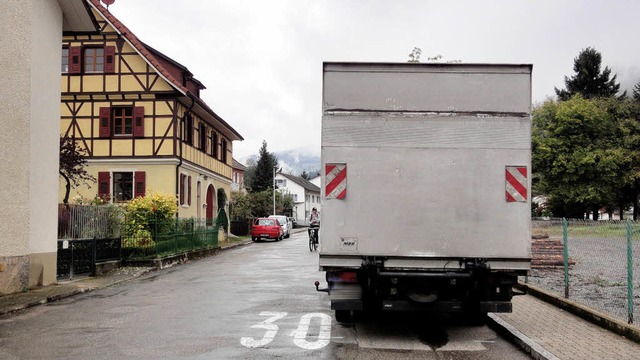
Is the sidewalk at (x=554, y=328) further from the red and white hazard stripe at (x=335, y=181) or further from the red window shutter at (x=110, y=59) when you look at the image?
the red window shutter at (x=110, y=59)

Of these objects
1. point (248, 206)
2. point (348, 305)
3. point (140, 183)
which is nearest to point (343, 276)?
point (348, 305)

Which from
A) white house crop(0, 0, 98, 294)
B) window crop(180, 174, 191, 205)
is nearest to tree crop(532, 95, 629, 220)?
window crop(180, 174, 191, 205)

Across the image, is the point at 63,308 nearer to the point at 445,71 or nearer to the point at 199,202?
the point at 445,71

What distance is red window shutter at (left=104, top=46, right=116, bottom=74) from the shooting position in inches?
1128

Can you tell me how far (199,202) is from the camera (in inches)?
1340

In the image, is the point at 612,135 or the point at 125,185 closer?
the point at 125,185

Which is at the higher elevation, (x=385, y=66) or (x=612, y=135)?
(x=612, y=135)

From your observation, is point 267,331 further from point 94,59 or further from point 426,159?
point 94,59

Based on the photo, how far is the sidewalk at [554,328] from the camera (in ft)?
22.0

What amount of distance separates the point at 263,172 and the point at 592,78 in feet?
163

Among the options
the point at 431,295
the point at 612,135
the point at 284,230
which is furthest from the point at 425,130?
the point at 612,135

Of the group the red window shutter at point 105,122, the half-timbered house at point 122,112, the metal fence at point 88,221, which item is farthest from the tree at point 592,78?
the metal fence at point 88,221

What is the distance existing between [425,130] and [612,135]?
59675 millimetres

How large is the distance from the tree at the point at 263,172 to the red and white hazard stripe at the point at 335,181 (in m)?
87.4
